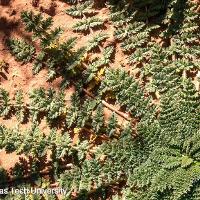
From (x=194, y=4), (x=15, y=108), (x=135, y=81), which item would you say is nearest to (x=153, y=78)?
(x=135, y=81)

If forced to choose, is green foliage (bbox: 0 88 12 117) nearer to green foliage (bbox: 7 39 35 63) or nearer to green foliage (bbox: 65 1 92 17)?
green foliage (bbox: 7 39 35 63)

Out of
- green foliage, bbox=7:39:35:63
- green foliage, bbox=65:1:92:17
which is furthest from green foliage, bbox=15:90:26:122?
green foliage, bbox=65:1:92:17

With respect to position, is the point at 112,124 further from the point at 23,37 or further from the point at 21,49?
the point at 23,37

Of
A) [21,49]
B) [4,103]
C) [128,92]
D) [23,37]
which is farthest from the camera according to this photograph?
[23,37]

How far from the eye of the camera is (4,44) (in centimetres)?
407

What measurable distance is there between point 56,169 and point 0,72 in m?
1.08

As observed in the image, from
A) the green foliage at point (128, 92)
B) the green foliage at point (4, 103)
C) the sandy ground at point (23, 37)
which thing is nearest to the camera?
the green foliage at point (128, 92)

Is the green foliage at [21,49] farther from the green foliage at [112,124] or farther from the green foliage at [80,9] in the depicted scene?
the green foliage at [112,124]

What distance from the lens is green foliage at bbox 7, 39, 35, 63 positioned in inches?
153

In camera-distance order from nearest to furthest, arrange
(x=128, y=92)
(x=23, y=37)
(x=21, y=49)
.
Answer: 1. (x=128, y=92)
2. (x=21, y=49)
3. (x=23, y=37)

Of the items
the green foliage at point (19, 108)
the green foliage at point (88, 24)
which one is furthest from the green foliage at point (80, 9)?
the green foliage at point (19, 108)

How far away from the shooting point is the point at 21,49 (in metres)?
3.92

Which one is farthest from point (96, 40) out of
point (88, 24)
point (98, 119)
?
point (98, 119)

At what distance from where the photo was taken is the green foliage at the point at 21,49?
153 inches
